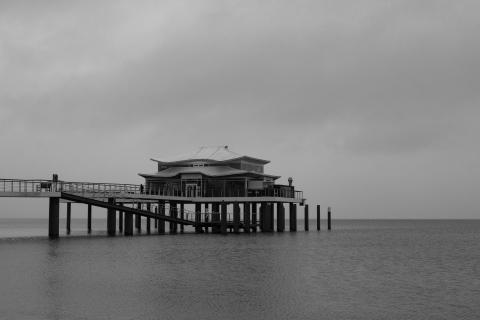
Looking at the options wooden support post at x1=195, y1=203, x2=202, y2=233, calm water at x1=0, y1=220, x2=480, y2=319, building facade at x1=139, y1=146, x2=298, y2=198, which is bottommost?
calm water at x1=0, y1=220, x2=480, y2=319

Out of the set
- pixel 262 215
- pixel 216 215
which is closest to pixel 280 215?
pixel 262 215

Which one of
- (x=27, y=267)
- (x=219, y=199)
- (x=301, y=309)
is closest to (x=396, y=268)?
(x=301, y=309)

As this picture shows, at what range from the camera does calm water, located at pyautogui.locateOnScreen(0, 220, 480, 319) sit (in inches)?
1006

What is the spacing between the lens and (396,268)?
1636 inches

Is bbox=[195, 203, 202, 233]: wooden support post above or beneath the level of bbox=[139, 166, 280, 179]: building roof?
beneath

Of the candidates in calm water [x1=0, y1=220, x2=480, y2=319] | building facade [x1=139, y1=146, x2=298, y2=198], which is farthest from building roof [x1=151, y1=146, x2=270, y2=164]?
calm water [x1=0, y1=220, x2=480, y2=319]

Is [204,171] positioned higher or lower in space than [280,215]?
higher

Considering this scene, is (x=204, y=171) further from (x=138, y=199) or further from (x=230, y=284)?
(x=230, y=284)

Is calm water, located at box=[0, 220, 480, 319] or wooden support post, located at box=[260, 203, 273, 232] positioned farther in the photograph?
wooden support post, located at box=[260, 203, 273, 232]

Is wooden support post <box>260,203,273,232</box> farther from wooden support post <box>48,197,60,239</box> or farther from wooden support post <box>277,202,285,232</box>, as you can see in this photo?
wooden support post <box>48,197,60,239</box>

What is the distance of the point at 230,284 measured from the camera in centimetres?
3231

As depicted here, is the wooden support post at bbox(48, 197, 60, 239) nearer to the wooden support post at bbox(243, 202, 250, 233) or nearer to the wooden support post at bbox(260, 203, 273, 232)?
the wooden support post at bbox(243, 202, 250, 233)

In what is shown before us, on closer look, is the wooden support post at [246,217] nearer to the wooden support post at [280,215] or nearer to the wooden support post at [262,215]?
the wooden support post at [262,215]

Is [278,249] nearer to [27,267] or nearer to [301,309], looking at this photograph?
[27,267]
